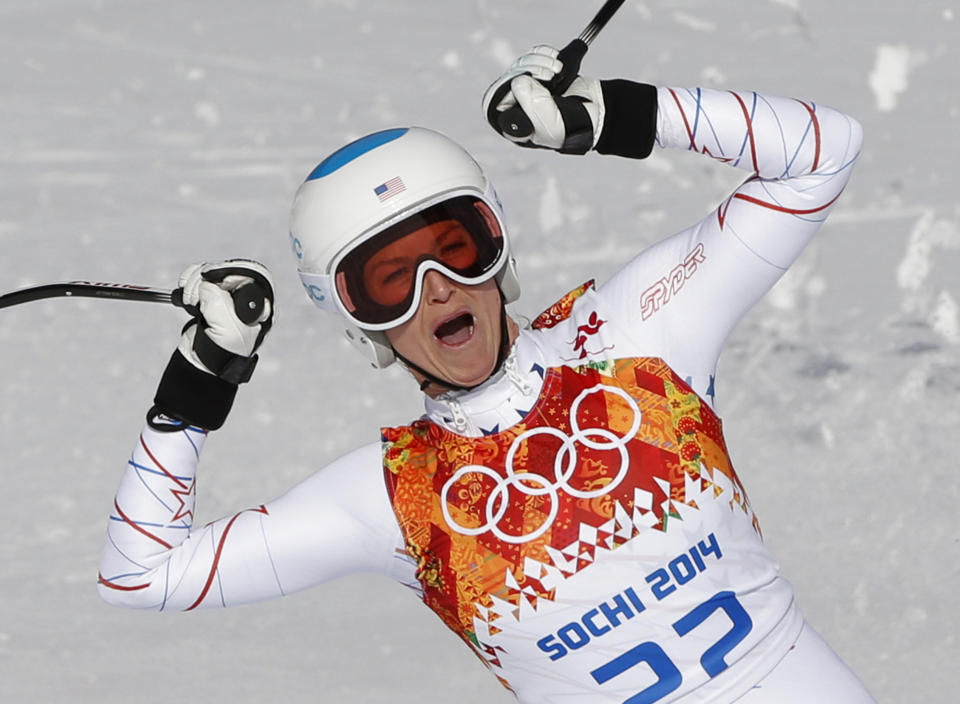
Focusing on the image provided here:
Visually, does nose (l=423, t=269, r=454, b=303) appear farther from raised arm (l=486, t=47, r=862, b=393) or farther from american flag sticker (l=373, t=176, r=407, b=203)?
raised arm (l=486, t=47, r=862, b=393)

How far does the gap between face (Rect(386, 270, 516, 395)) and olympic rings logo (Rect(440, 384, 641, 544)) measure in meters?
0.17

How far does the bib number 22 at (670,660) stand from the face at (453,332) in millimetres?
539

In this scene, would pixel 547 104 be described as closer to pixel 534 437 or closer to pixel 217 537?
pixel 534 437

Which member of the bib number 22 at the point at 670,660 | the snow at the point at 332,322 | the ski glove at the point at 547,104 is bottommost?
the snow at the point at 332,322

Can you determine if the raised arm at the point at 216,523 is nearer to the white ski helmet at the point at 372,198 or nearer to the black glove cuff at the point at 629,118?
the white ski helmet at the point at 372,198

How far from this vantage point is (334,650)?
4391 mm

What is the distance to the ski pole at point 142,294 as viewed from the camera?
2.51 metres

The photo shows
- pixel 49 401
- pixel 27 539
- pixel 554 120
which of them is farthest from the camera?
pixel 49 401

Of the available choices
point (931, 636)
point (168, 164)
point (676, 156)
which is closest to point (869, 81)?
point (676, 156)

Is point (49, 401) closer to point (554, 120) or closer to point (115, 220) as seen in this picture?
point (115, 220)

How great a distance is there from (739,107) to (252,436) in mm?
2627

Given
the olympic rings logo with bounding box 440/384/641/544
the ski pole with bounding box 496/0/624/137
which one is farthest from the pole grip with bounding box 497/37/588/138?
the olympic rings logo with bounding box 440/384/641/544

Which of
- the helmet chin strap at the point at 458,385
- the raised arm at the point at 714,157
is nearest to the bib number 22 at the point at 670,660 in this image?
the raised arm at the point at 714,157

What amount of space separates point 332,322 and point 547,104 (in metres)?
2.64
